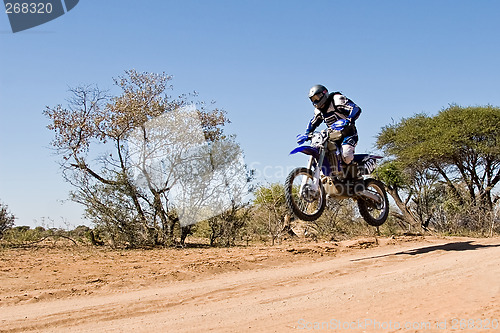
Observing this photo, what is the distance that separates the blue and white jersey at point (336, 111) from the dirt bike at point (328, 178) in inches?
15.4

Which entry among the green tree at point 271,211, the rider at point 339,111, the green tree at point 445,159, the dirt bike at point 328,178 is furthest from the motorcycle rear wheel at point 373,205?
Result: the green tree at point 445,159

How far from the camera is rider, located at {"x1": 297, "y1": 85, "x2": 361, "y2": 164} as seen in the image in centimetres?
1091

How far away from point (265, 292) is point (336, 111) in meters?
4.86

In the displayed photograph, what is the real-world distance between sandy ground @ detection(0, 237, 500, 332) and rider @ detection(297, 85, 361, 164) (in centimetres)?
253

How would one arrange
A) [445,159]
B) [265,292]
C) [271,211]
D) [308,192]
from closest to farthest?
[265,292] < [308,192] < [271,211] < [445,159]

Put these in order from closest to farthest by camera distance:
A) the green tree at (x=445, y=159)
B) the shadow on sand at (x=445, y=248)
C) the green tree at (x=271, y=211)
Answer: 1. the shadow on sand at (x=445, y=248)
2. the green tree at (x=271, y=211)
3. the green tree at (x=445, y=159)

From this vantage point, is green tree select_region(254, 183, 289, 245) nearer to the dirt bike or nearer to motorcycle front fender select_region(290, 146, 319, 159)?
the dirt bike

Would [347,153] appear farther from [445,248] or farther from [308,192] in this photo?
[445,248]

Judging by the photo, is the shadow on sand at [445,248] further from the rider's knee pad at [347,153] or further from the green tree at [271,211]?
the green tree at [271,211]

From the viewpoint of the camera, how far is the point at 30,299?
7926mm

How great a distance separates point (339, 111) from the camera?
11.1 metres

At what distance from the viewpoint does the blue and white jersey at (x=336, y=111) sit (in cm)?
1103

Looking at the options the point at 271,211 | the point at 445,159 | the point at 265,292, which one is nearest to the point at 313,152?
→ the point at 265,292

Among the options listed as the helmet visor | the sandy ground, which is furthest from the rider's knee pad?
the sandy ground
